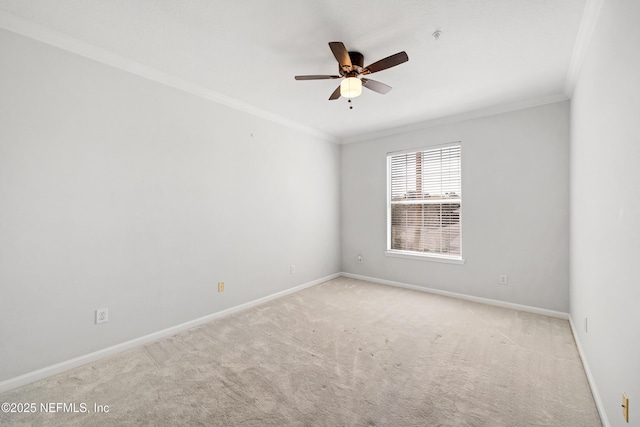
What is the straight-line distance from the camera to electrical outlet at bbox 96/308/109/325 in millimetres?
2328

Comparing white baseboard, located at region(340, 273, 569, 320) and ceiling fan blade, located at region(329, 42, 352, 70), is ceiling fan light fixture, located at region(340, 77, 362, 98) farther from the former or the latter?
white baseboard, located at region(340, 273, 569, 320)

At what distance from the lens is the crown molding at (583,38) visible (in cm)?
179

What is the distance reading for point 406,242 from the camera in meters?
4.53

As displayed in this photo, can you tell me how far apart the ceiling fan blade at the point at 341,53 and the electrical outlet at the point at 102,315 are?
2.82 meters

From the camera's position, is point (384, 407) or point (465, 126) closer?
point (384, 407)

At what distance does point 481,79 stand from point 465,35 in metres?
0.92

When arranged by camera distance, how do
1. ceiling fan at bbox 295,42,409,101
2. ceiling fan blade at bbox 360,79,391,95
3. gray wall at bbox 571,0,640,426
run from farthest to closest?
1. ceiling fan blade at bbox 360,79,391,95
2. ceiling fan at bbox 295,42,409,101
3. gray wall at bbox 571,0,640,426

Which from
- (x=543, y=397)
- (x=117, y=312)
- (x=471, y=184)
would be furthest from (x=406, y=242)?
(x=117, y=312)

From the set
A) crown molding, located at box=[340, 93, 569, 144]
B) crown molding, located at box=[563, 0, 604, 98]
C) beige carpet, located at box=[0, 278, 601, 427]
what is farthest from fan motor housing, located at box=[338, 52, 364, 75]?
beige carpet, located at box=[0, 278, 601, 427]

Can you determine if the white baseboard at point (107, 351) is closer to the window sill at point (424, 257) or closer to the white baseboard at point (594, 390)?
the window sill at point (424, 257)

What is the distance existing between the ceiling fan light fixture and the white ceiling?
25 centimetres

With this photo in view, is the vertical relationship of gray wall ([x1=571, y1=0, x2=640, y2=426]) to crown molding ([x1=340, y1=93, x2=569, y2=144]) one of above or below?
below

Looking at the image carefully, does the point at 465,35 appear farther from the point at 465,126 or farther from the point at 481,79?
the point at 465,126

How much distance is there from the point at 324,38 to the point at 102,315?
9.71 feet
